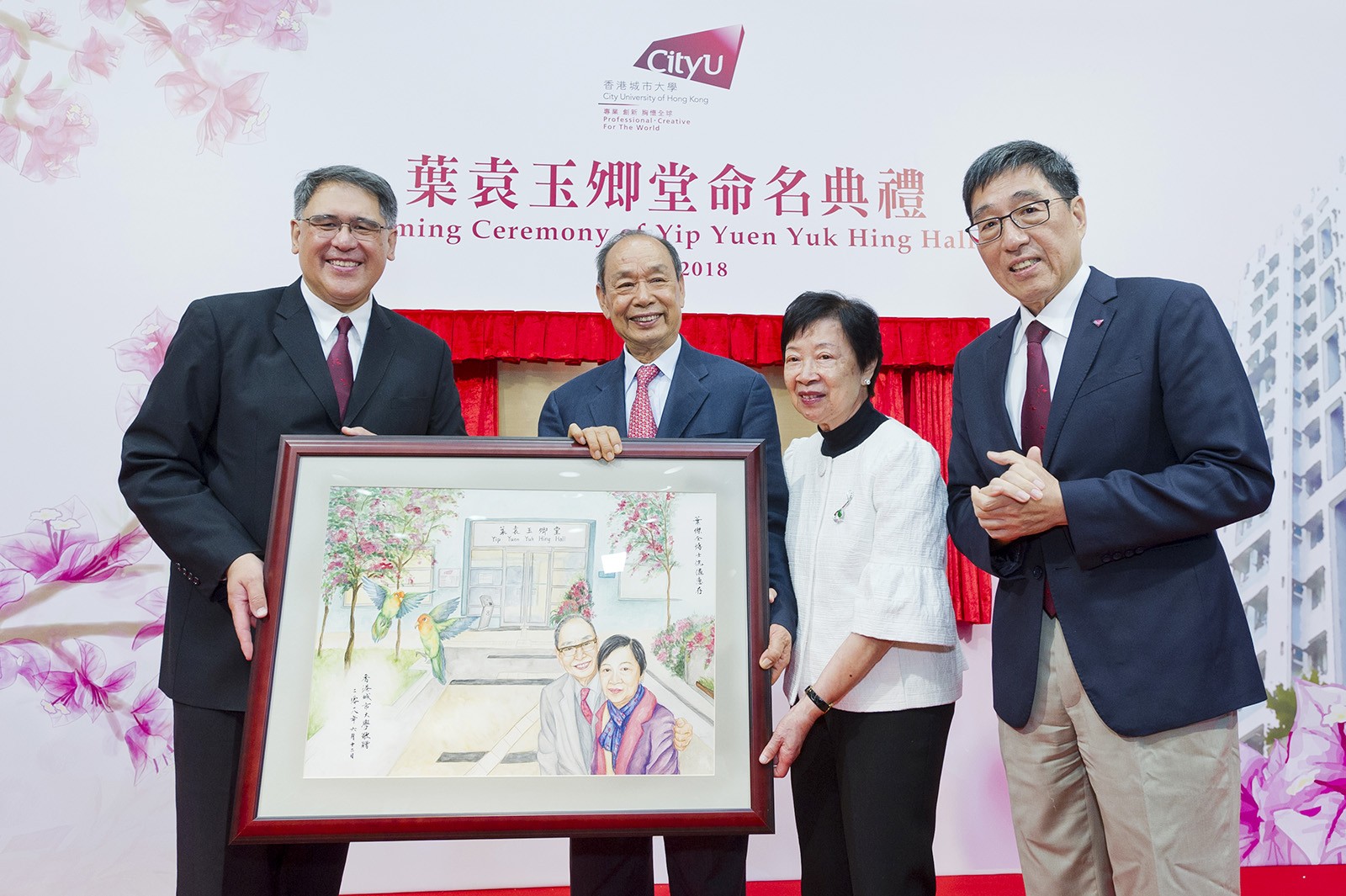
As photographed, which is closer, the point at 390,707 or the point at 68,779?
the point at 390,707

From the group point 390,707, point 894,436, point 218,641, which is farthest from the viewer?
point 894,436

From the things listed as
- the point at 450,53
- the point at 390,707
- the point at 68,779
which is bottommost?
the point at 68,779

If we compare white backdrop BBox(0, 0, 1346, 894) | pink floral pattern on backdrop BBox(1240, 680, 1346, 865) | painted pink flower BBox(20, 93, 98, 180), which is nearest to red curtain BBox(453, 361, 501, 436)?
white backdrop BBox(0, 0, 1346, 894)

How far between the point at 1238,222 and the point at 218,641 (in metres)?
3.74

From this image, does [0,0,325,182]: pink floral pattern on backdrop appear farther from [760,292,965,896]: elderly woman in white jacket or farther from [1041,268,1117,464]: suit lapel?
[1041,268,1117,464]: suit lapel

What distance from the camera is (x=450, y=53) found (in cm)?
318

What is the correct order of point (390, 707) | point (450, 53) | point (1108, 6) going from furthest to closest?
point (1108, 6) < point (450, 53) < point (390, 707)

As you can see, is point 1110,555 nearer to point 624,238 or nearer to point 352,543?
point 624,238

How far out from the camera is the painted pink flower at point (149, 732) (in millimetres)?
2974

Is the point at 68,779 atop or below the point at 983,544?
below

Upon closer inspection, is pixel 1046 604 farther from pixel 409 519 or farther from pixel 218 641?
pixel 218 641

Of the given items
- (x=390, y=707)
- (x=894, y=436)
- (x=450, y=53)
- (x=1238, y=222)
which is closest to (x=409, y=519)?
(x=390, y=707)

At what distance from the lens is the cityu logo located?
10.6 ft

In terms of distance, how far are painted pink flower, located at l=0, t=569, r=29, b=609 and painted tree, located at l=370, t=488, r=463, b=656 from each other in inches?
91.0
